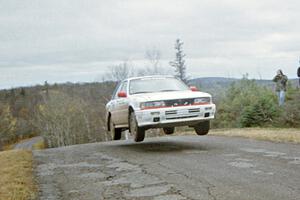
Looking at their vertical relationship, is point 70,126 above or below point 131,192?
below

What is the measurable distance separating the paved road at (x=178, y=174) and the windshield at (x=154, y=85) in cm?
164

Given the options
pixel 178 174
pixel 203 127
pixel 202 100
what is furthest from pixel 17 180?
pixel 203 127

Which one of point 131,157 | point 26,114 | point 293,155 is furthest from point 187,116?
point 26,114

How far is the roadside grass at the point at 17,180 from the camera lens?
602 centimetres

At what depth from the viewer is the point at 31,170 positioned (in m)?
8.25

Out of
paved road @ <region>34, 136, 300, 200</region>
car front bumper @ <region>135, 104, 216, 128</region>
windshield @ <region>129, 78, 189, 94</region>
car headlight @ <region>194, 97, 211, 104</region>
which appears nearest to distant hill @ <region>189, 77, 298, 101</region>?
windshield @ <region>129, 78, 189, 94</region>

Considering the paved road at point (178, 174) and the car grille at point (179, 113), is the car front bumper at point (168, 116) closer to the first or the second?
the car grille at point (179, 113)

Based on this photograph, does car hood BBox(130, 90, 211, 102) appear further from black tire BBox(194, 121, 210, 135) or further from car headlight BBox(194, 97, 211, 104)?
black tire BBox(194, 121, 210, 135)

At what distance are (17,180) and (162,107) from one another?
3.84 m

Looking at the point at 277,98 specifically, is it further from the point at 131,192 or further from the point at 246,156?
the point at 131,192

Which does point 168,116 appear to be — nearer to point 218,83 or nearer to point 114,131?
point 114,131

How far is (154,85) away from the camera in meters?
11.2

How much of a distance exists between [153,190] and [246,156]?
128 inches

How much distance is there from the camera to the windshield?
11031 mm
